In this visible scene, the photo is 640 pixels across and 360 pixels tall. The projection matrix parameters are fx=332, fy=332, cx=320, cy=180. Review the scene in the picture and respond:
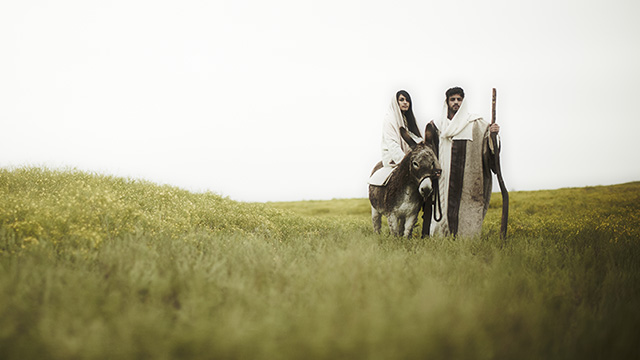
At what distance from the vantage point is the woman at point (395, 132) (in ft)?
21.5

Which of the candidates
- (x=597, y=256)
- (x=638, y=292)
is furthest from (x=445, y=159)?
(x=638, y=292)

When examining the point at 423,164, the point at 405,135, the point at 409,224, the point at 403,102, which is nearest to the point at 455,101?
the point at 403,102

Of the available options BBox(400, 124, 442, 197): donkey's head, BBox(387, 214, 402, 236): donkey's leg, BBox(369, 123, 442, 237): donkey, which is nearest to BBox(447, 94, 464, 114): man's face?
BBox(369, 123, 442, 237): donkey

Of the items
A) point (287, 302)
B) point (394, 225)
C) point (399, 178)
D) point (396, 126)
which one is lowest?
point (287, 302)

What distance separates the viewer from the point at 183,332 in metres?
2.18

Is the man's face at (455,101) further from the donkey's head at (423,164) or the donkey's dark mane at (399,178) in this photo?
the donkey's dark mane at (399,178)

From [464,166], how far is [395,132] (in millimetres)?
1522

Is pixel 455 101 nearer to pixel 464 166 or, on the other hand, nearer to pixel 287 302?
pixel 464 166

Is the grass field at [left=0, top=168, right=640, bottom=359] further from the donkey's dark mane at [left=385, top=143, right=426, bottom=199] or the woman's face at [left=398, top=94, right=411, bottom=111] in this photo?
the woman's face at [left=398, top=94, right=411, bottom=111]

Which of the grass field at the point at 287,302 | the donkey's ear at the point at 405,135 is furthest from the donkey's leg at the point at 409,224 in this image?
the donkey's ear at the point at 405,135

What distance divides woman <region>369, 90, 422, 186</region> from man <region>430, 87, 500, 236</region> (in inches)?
28.3

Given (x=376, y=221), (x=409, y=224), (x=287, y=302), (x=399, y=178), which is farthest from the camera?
(x=376, y=221)

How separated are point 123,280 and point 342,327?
224 centimetres

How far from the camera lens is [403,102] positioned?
6656mm
